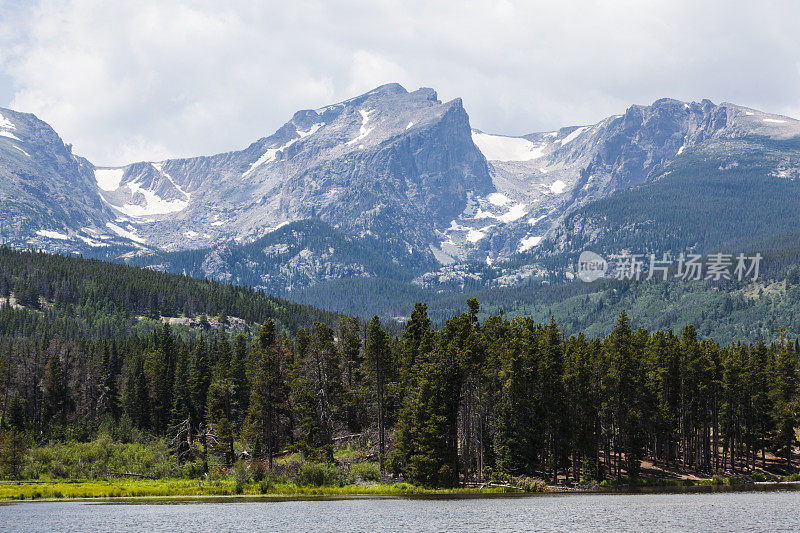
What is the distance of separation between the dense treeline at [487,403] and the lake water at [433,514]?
399 inches

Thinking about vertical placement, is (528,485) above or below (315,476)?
below

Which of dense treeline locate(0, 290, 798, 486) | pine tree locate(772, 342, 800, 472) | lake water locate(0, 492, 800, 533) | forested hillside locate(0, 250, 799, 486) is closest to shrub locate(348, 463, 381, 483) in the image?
forested hillside locate(0, 250, 799, 486)

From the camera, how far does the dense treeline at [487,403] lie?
8569 cm

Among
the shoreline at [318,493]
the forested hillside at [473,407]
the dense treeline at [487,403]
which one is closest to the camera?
the shoreline at [318,493]

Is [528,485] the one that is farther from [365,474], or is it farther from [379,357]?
[379,357]

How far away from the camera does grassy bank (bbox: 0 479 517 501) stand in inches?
3285

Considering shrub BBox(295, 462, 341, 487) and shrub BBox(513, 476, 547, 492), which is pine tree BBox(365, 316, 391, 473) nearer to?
shrub BBox(295, 462, 341, 487)

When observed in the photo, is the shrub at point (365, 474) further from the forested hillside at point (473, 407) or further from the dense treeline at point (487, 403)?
the dense treeline at point (487, 403)

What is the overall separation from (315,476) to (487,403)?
21.5 meters

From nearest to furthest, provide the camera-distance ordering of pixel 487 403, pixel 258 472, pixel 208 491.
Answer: pixel 208 491 → pixel 258 472 → pixel 487 403

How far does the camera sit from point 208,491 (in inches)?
3418

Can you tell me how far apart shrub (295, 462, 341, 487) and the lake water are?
8405mm

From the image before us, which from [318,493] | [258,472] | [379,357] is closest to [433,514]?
[318,493]

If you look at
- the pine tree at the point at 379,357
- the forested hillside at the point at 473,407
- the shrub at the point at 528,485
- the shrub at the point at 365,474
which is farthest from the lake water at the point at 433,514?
the pine tree at the point at 379,357
